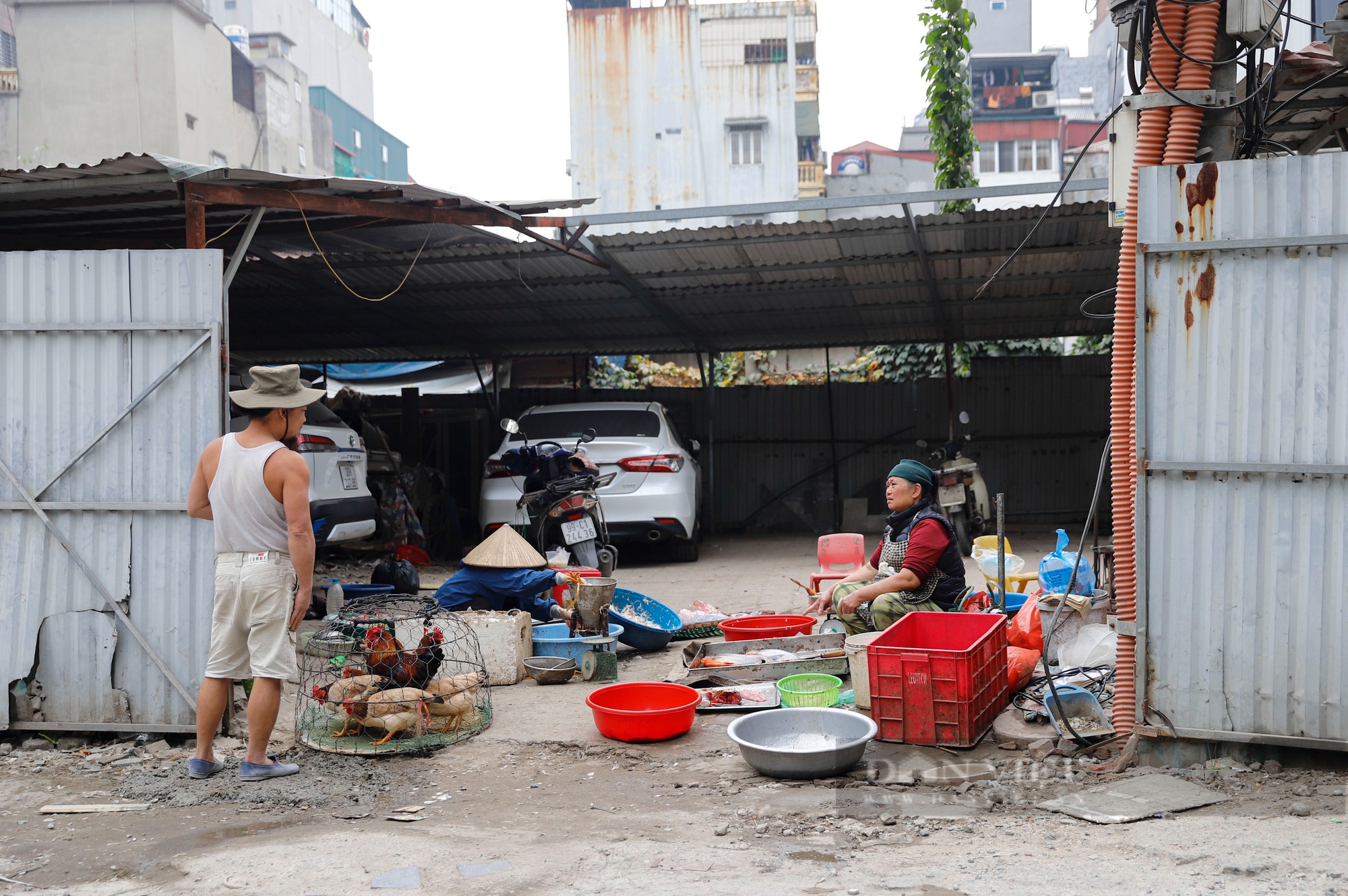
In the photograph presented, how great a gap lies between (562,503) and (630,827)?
490cm

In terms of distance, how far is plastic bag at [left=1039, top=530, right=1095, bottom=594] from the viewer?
18.3 ft

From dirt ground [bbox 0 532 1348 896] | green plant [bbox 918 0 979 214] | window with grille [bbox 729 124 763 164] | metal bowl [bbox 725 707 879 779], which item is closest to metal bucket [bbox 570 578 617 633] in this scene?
dirt ground [bbox 0 532 1348 896]

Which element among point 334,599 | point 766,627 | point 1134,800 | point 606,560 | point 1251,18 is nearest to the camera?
point 1134,800

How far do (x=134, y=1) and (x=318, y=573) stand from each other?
69.8ft

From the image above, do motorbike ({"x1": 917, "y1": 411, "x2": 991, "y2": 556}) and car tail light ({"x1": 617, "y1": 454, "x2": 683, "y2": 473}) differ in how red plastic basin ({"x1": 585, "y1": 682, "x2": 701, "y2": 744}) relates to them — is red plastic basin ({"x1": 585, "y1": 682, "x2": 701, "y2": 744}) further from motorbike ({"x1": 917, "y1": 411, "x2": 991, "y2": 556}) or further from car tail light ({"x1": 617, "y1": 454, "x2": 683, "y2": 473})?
motorbike ({"x1": 917, "y1": 411, "x2": 991, "y2": 556})

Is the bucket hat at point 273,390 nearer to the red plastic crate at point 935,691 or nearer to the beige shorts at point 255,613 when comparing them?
the beige shorts at point 255,613

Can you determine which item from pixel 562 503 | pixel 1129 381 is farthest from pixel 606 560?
pixel 1129 381

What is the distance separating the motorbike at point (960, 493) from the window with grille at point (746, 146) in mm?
19558

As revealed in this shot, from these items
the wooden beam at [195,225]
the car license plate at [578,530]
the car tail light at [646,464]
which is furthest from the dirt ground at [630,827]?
the car tail light at [646,464]

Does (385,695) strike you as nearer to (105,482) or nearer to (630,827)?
(630,827)

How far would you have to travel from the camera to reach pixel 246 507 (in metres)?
4.22

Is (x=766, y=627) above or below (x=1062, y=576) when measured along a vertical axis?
below

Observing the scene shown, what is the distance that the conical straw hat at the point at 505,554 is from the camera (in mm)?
6258

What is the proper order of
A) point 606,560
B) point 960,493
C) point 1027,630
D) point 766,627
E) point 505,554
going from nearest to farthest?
point 1027,630, point 505,554, point 766,627, point 606,560, point 960,493
